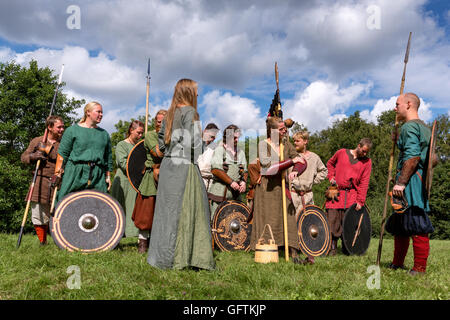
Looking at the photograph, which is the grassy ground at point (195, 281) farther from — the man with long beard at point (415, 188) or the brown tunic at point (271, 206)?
the brown tunic at point (271, 206)

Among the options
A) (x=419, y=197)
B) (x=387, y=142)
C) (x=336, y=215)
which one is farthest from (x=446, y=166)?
(x=419, y=197)

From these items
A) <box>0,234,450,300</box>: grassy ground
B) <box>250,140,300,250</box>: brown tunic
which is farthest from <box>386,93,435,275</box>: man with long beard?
<box>250,140,300,250</box>: brown tunic

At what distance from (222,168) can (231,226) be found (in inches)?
40.0

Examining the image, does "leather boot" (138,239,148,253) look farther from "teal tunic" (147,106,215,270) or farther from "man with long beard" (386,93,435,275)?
"man with long beard" (386,93,435,275)

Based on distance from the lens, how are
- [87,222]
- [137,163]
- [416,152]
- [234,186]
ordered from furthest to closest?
1. [234,186]
2. [137,163]
3. [87,222]
4. [416,152]

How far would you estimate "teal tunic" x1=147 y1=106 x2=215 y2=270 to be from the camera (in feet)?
12.5

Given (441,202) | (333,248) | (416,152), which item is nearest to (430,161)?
(416,152)

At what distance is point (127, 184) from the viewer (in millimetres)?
6586

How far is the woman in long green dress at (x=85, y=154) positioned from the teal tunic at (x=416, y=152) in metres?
3.80

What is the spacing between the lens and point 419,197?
4043 mm

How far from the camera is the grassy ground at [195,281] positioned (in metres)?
2.96

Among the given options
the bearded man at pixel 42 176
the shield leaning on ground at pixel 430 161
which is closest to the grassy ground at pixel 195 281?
the shield leaning on ground at pixel 430 161

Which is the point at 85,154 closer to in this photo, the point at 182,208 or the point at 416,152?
the point at 182,208

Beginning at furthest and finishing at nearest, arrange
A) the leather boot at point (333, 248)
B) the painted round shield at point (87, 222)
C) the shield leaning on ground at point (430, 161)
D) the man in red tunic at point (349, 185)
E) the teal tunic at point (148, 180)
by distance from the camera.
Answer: the man in red tunic at point (349, 185) → the leather boot at point (333, 248) → the teal tunic at point (148, 180) → the painted round shield at point (87, 222) → the shield leaning on ground at point (430, 161)
